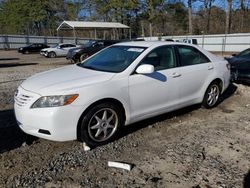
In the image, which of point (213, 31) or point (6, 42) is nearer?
point (6, 42)

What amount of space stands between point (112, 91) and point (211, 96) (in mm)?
2802

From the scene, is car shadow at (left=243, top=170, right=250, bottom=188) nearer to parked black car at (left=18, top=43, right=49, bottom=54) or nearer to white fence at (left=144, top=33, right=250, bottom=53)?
white fence at (left=144, top=33, right=250, bottom=53)

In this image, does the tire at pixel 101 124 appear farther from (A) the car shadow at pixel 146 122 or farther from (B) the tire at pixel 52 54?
(B) the tire at pixel 52 54

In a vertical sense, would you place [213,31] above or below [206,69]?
above

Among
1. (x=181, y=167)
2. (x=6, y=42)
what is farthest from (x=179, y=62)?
(x=6, y=42)

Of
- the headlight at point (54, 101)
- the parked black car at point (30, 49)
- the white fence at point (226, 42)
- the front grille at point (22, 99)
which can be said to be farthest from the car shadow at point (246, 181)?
the parked black car at point (30, 49)

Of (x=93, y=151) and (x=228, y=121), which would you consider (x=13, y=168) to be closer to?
(x=93, y=151)

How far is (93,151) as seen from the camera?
12.3 ft

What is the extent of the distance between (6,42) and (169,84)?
35.0 m

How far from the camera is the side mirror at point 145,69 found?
3.93 metres

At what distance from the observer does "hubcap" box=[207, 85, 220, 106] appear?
5.55m

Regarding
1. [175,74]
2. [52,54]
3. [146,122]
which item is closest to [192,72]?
[175,74]

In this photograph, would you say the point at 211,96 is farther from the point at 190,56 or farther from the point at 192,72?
the point at 190,56

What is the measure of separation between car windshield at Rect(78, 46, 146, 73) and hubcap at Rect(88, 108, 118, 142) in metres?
0.70
